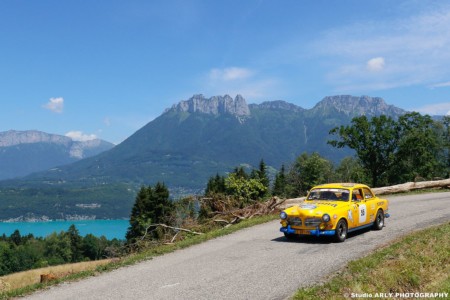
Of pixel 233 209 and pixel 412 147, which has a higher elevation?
pixel 412 147

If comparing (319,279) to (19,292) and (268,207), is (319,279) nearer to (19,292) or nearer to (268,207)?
(19,292)

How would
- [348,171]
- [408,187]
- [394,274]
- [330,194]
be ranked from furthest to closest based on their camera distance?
[348,171] → [408,187] → [330,194] → [394,274]

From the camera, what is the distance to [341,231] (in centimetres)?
1359

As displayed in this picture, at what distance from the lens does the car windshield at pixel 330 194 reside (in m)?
14.5

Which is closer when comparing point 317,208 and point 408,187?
point 317,208

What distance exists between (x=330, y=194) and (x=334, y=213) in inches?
63.2

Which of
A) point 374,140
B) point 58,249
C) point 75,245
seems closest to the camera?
point 374,140

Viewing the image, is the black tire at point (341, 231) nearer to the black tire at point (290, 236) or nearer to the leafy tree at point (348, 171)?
the black tire at point (290, 236)

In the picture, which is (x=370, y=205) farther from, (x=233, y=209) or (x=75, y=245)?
(x=75, y=245)

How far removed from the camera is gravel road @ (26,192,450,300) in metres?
8.73

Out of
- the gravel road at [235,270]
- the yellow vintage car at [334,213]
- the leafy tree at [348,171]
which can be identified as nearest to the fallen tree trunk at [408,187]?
the gravel road at [235,270]

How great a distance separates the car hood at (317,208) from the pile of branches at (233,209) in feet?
21.3

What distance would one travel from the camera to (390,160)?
47.5 metres

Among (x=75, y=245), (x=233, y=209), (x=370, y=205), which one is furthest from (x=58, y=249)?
(x=370, y=205)
